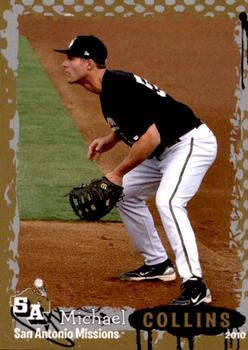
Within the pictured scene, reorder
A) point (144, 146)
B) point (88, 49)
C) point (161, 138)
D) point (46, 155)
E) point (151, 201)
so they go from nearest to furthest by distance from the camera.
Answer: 1. point (144, 146)
2. point (88, 49)
3. point (161, 138)
4. point (151, 201)
5. point (46, 155)

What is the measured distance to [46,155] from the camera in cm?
974

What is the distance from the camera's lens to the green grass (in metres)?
7.61

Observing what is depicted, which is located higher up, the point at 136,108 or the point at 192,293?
the point at 136,108

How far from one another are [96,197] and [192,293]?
821 millimetres

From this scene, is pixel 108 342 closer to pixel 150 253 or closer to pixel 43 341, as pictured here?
pixel 43 341

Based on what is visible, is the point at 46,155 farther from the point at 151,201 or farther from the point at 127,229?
the point at 127,229

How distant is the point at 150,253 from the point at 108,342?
1.01m

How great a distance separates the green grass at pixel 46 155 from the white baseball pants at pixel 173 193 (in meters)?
1.64

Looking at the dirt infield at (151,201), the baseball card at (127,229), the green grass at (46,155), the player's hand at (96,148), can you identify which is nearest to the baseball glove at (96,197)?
the baseball card at (127,229)

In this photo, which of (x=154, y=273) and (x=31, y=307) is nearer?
(x=31, y=307)

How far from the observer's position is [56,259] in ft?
20.0

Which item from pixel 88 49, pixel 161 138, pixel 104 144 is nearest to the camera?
pixel 88 49

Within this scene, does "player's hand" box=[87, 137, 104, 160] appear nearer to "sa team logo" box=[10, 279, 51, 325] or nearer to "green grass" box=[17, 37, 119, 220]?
"sa team logo" box=[10, 279, 51, 325]

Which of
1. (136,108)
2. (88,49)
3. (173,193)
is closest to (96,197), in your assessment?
(173,193)
